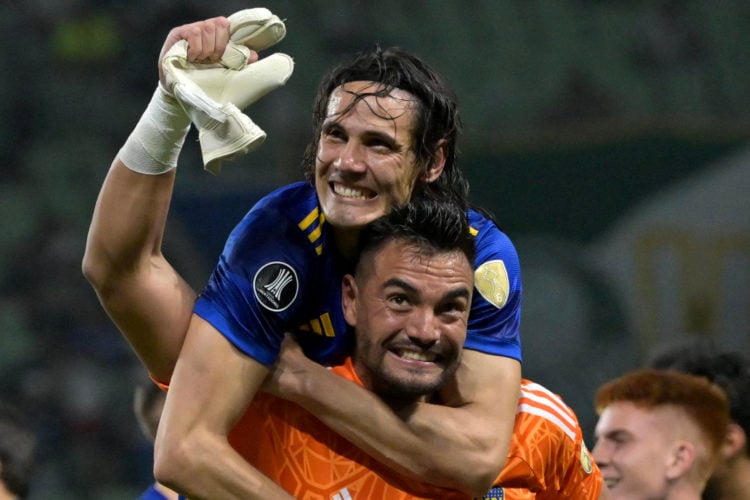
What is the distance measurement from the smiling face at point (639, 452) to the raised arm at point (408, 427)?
101 cm

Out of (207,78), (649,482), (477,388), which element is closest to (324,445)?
(477,388)

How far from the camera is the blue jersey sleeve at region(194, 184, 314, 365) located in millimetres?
2553

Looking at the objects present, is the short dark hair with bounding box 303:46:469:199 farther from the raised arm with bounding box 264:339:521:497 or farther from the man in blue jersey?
the raised arm with bounding box 264:339:521:497

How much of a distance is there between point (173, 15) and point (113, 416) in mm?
2226

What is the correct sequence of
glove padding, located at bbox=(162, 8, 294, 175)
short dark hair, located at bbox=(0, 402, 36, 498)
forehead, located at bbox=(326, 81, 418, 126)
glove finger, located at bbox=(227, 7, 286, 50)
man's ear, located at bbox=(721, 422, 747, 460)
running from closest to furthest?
glove padding, located at bbox=(162, 8, 294, 175) < glove finger, located at bbox=(227, 7, 286, 50) < forehead, located at bbox=(326, 81, 418, 126) < short dark hair, located at bbox=(0, 402, 36, 498) < man's ear, located at bbox=(721, 422, 747, 460)

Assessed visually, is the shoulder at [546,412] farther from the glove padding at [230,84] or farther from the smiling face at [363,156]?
the glove padding at [230,84]

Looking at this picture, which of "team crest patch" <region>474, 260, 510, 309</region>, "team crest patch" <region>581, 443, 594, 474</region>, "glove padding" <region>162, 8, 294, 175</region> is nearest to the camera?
"glove padding" <region>162, 8, 294, 175</region>

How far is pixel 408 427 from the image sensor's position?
261cm

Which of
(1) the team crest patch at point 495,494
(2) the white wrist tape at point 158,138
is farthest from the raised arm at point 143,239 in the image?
(1) the team crest patch at point 495,494

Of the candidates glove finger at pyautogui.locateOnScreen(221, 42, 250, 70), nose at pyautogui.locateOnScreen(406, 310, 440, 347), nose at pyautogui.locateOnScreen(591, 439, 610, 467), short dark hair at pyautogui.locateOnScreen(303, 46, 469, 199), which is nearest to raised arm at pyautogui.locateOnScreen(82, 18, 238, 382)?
glove finger at pyautogui.locateOnScreen(221, 42, 250, 70)

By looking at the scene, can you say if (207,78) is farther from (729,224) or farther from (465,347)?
(729,224)

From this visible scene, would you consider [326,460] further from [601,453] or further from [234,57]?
[601,453]

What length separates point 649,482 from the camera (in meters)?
3.52

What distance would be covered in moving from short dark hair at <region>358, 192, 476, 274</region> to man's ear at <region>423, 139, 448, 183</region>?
0.09m
